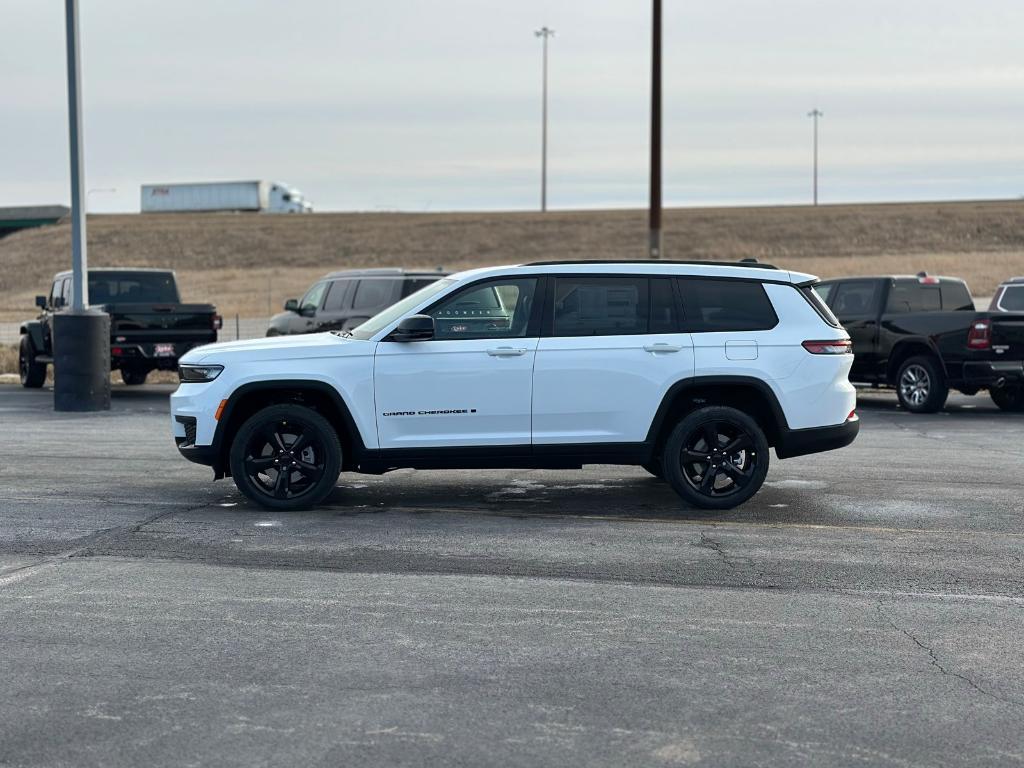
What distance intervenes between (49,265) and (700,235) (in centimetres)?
3539

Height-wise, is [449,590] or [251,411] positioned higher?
[251,411]

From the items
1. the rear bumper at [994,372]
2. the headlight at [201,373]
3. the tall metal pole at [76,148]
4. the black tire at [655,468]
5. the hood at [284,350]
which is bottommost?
the black tire at [655,468]

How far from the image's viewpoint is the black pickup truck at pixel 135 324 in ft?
64.3

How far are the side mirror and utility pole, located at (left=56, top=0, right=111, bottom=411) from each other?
30.0 feet

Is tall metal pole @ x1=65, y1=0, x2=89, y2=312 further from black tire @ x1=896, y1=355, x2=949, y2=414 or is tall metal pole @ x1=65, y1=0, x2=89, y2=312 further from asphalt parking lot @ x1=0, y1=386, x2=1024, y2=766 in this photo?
black tire @ x1=896, y1=355, x2=949, y2=414

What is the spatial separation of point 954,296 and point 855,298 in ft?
5.16

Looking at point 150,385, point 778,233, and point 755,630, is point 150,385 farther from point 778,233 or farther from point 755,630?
point 778,233

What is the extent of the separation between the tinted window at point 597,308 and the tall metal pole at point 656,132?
1493 cm

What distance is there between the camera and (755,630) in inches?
253

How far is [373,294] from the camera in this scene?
70.7ft

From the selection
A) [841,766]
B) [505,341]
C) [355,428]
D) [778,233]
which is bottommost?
[841,766]

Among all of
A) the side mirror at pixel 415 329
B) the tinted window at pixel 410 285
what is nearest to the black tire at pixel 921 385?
the tinted window at pixel 410 285

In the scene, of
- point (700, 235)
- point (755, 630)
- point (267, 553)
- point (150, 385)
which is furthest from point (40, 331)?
point (700, 235)

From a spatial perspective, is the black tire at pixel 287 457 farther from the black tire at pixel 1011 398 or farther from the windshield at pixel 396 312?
the black tire at pixel 1011 398
